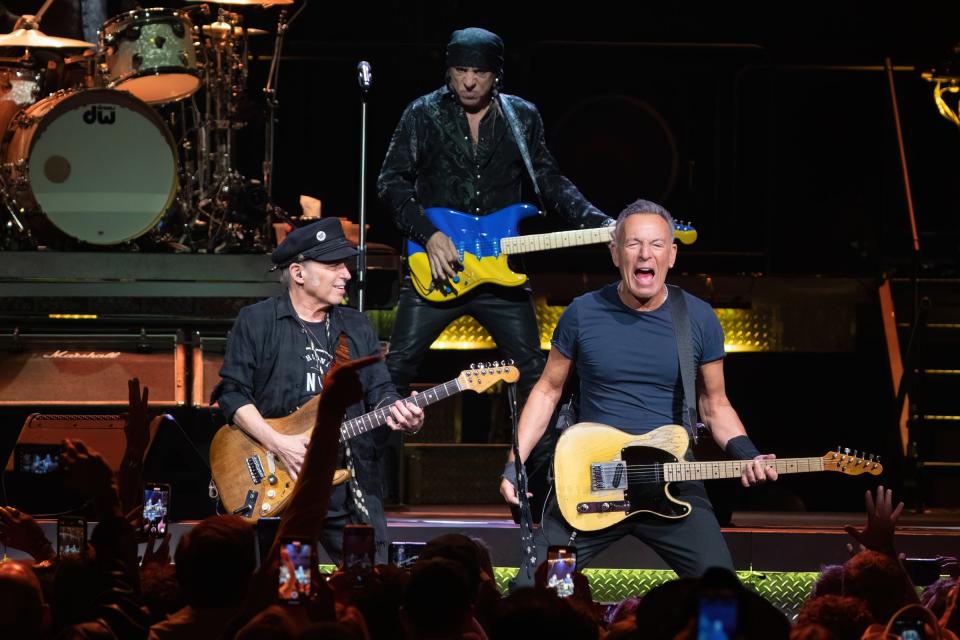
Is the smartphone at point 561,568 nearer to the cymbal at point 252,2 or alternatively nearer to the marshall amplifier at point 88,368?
the marshall amplifier at point 88,368

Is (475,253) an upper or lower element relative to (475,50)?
lower

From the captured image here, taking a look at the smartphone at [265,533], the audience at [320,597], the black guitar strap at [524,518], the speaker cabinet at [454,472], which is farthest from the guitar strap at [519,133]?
the audience at [320,597]

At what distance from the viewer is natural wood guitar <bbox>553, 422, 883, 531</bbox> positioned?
18.9 ft

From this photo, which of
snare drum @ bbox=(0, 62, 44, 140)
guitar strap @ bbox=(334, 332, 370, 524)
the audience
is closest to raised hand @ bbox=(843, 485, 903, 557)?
the audience

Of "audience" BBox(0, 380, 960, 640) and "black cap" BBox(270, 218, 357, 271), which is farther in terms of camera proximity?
"black cap" BBox(270, 218, 357, 271)

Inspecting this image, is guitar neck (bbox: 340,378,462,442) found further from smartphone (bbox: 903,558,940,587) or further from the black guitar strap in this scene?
smartphone (bbox: 903,558,940,587)

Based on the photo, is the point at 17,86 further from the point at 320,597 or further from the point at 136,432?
the point at 320,597

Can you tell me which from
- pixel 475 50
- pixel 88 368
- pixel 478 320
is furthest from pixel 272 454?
pixel 88 368

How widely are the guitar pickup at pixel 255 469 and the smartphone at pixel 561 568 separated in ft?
6.85

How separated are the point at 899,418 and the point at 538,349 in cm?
251

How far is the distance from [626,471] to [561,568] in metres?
1.33

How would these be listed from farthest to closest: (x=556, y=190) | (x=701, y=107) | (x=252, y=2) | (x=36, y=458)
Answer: (x=701, y=107)
(x=252, y=2)
(x=36, y=458)
(x=556, y=190)

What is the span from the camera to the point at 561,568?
14.8 ft

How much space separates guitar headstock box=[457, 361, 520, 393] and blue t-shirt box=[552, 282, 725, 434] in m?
0.28
